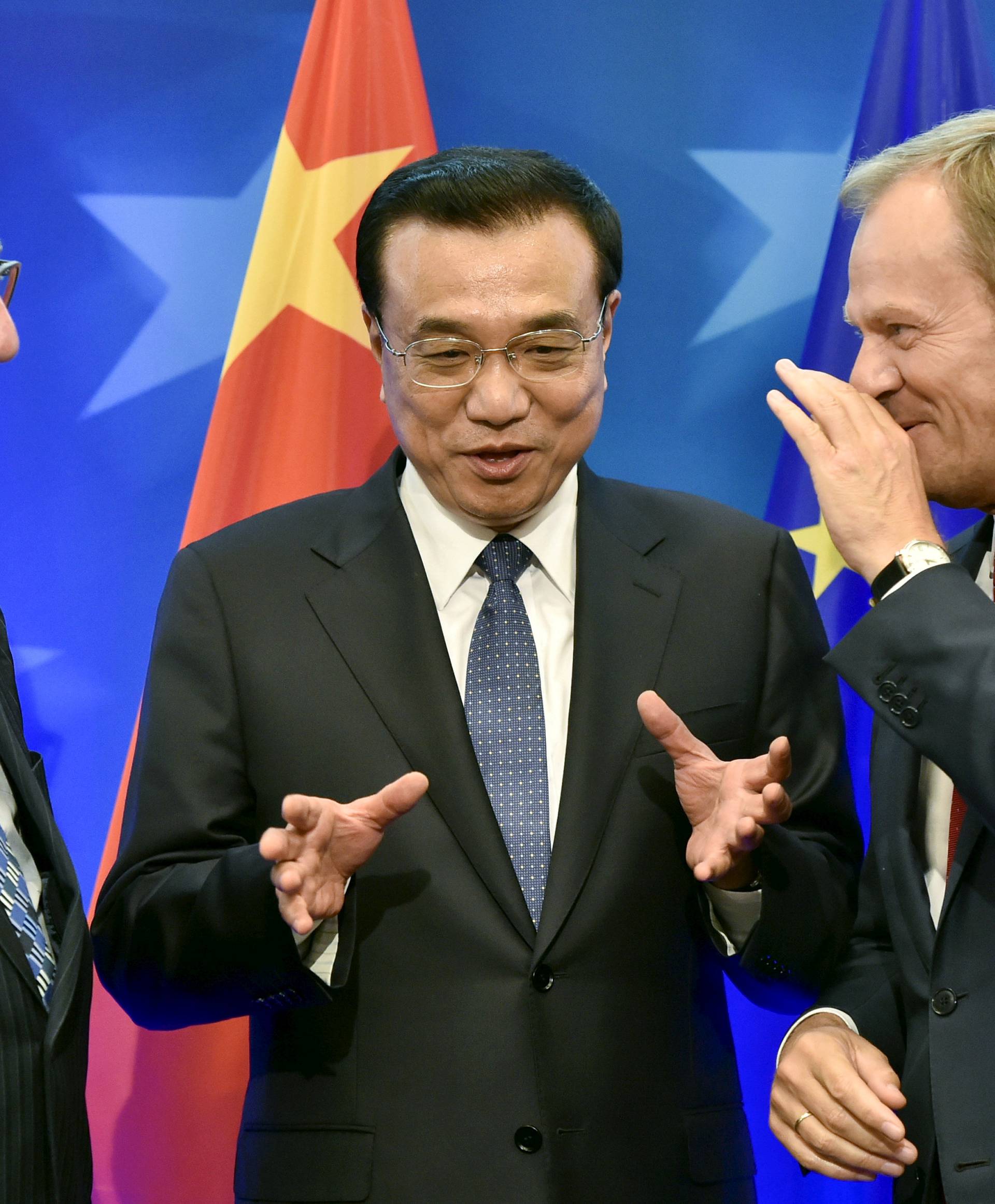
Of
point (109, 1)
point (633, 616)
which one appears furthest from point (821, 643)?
point (109, 1)

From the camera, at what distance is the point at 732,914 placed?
1986 mm

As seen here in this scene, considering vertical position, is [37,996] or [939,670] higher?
[939,670]

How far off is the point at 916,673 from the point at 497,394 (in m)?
0.74

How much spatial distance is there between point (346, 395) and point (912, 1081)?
5.60 feet

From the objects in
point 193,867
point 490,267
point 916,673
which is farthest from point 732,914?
point 490,267

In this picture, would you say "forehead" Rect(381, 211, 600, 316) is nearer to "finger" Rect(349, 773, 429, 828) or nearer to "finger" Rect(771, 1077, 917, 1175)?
Result: "finger" Rect(349, 773, 429, 828)

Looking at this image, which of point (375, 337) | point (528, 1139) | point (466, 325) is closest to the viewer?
point (528, 1139)

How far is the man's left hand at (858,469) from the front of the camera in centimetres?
179

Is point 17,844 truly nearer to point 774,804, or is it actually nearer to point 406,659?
point 406,659

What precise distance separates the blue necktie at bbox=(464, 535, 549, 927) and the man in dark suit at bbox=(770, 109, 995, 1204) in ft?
1.45

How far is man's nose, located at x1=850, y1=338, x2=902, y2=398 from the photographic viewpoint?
1.95 m

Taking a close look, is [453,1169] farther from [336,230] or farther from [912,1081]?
[336,230]

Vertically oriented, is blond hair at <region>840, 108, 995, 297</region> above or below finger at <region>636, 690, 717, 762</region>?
above

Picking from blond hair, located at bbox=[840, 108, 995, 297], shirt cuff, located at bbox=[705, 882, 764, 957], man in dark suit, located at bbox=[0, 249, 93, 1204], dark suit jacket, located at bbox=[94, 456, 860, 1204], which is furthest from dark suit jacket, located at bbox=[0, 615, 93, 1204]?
blond hair, located at bbox=[840, 108, 995, 297]
